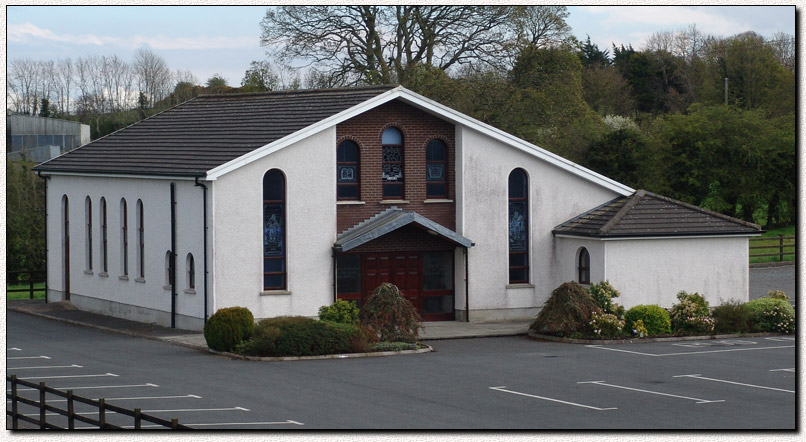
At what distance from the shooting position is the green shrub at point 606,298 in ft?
101

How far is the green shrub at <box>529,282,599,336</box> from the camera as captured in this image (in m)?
29.7

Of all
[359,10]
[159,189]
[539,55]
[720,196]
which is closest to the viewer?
[720,196]

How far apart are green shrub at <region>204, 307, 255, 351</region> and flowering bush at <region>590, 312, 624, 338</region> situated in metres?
8.29

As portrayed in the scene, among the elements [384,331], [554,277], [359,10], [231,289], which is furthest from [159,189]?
[359,10]

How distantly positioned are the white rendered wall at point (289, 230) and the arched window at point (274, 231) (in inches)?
7.6

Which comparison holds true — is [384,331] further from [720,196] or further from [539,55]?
[539,55]

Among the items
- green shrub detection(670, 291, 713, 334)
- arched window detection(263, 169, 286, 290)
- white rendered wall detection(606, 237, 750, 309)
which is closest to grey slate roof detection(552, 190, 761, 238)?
white rendered wall detection(606, 237, 750, 309)

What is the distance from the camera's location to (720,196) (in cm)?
2041

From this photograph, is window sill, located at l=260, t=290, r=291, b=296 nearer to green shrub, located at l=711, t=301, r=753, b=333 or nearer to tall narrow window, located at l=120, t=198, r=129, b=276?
tall narrow window, located at l=120, t=198, r=129, b=276

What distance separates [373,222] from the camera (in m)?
32.8

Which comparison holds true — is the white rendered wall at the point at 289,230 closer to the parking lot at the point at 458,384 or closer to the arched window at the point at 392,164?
the arched window at the point at 392,164

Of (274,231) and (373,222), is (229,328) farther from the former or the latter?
(373,222)

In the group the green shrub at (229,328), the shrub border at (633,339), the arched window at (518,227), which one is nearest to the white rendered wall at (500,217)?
the arched window at (518,227)

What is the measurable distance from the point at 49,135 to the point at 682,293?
3004cm
